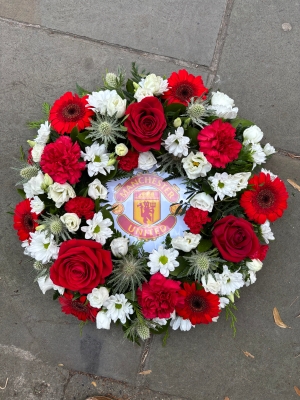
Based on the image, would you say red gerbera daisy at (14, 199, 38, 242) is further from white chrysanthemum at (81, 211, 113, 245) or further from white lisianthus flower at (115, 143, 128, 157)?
white lisianthus flower at (115, 143, 128, 157)

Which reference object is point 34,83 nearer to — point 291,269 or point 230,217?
point 230,217

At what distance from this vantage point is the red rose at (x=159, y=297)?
1619 millimetres

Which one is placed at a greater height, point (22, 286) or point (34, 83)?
point (34, 83)

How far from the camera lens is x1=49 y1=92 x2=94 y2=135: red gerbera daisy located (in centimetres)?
171

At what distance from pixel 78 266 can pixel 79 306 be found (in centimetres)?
43

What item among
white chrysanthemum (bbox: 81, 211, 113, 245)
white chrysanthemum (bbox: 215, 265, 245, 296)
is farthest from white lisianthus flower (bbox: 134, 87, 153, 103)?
white chrysanthemum (bbox: 215, 265, 245, 296)

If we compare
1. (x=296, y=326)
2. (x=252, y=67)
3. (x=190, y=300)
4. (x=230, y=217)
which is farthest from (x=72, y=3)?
(x=296, y=326)

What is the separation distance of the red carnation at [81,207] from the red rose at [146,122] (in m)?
0.36

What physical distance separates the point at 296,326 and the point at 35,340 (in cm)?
167

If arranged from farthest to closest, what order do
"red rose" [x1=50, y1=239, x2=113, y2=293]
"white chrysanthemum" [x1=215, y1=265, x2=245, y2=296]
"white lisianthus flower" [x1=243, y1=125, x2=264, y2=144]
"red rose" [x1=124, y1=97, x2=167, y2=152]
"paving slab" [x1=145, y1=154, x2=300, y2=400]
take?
"paving slab" [x1=145, y1=154, x2=300, y2=400] < "white lisianthus flower" [x1=243, y1=125, x2=264, y2=144] < "white chrysanthemum" [x1=215, y1=265, x2=245, y2=296] < "red rose" [x1=124, y1=97, x2=167, y2=152] < "red rose" [x1=50, y1=239, x2=113, y2=293]

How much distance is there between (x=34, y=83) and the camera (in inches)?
87.9

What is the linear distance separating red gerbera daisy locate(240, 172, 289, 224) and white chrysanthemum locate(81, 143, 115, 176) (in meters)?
0.72

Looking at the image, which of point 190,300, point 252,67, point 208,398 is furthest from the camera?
point 252,67

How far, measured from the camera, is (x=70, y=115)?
173cm
